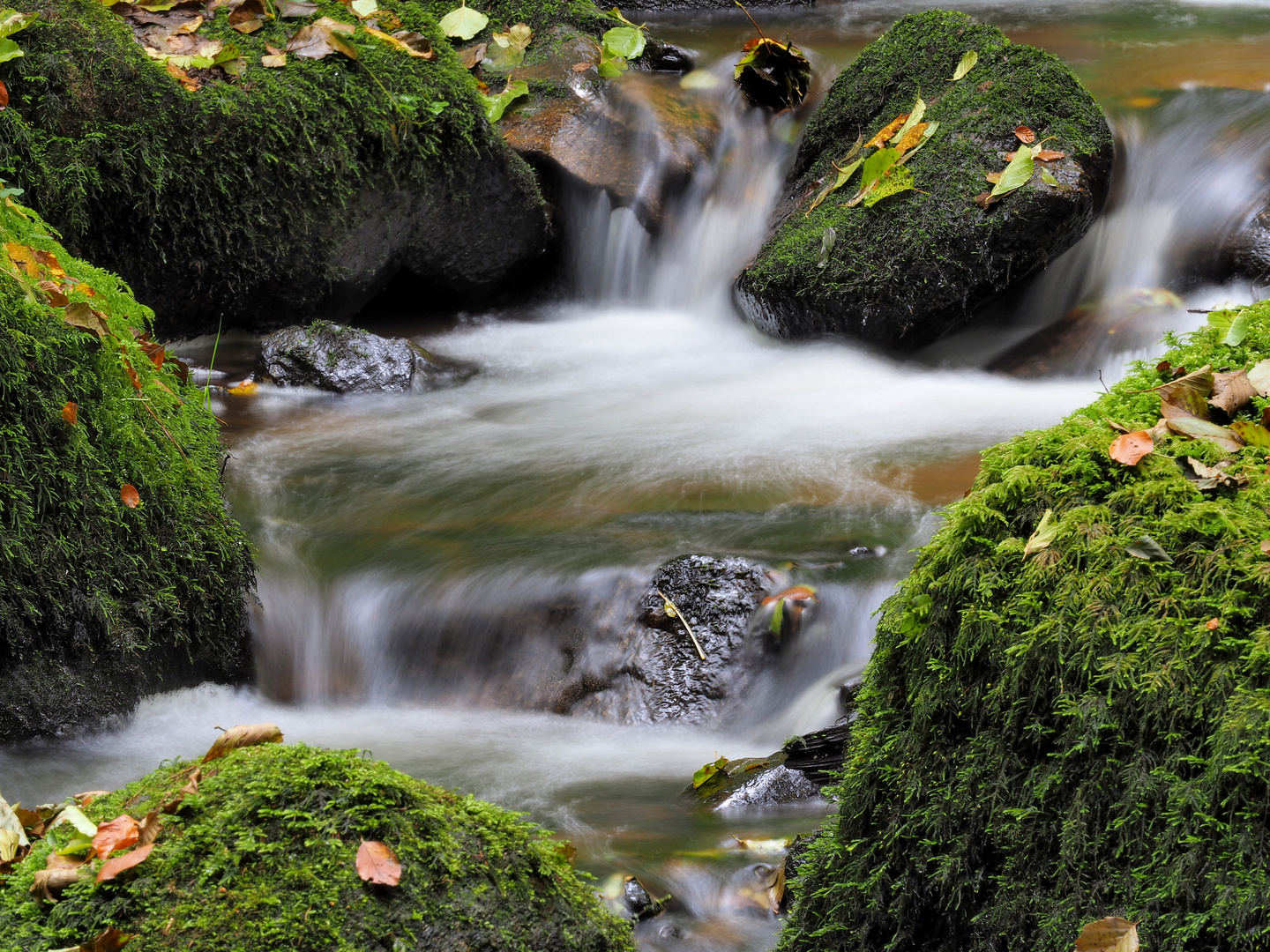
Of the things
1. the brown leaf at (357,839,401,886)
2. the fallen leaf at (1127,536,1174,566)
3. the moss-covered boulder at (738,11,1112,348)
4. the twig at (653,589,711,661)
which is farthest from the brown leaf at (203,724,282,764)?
the moss-covered boulder at (738,11,1112,348)

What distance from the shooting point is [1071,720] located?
1661 millimetres

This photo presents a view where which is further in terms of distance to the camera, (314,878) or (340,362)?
(340,362)

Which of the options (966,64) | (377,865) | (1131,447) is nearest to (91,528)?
(377,865)

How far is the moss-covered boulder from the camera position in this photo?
19.1 ft

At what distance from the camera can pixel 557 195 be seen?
7.82 metres

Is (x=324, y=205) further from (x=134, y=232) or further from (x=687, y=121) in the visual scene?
(x=687, y=121)

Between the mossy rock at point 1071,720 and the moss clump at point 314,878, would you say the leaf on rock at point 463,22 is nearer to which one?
the mossy rock at point 1071,720

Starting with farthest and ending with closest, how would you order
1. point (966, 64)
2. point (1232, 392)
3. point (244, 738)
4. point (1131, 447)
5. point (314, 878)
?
point (966, 64), point (244, 738), point (1232, 392), point (1131, 447), point (314, 878)

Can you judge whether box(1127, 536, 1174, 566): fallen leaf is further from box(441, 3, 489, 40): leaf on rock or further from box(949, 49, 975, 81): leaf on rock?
box(441, 3, 489, 40): leaf on rock

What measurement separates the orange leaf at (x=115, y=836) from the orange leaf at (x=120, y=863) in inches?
1.7

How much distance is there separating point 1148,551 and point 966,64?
5872mm

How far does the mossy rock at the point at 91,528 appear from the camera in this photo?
3137 mm

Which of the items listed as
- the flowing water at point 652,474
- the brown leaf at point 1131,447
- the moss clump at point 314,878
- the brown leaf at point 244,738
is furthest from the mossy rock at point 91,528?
the brown leaf at point 1131,447

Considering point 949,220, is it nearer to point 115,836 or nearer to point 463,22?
point 463,22
